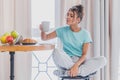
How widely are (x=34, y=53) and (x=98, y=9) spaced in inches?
39.2

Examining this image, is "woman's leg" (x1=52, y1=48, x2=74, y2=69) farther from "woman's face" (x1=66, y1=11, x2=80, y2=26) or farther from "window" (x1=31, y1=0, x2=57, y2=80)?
"window" (x1=31, y1=0, x2=57, y2=80)

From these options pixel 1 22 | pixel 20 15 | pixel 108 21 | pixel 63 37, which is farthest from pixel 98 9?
pixel 1 22

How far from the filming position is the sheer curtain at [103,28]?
283 cm

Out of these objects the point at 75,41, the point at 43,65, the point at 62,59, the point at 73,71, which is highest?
the point at 75,41

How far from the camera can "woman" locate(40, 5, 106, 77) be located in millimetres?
2123

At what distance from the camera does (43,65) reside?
3.17 m

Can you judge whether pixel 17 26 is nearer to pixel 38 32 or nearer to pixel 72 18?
pixel 38 32

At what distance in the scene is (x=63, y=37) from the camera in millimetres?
2383

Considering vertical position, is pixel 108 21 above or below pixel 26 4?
below

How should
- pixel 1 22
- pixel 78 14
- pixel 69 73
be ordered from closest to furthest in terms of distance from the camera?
pixel 69 73 → pixel 78 14 → pixel 1 22

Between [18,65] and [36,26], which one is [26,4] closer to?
[36,26]

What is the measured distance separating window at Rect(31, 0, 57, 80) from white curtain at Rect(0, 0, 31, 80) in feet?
0.53

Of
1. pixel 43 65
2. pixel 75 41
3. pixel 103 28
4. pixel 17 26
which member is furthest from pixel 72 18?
pixel 43 65

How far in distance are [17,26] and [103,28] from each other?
39.4 inches
